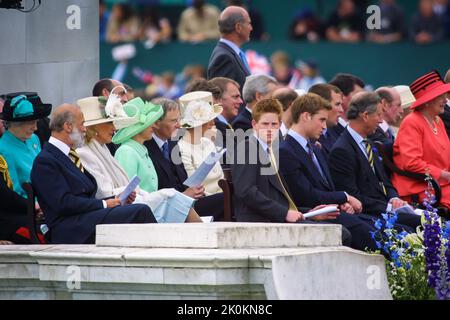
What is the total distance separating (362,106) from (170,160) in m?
1.85

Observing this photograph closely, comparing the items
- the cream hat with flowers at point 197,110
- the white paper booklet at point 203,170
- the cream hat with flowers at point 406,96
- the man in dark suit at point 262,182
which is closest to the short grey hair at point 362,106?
the cream hat with flowers at point 197,110

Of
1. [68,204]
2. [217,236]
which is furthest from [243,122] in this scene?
[217,236]

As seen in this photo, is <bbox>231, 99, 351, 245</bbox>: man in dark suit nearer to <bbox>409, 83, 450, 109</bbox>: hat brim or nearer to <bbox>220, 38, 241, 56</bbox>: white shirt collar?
<bbox>409, 83, 450, 109</bbox>: hat brim

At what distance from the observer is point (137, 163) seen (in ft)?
35.2

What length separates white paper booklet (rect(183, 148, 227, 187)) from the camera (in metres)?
10.2

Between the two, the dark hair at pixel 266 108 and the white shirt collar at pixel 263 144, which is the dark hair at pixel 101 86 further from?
the white shirt collar at pixel 263 144

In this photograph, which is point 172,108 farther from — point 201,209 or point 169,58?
point 169,58

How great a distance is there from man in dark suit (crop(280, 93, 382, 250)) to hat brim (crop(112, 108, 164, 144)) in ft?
3.51

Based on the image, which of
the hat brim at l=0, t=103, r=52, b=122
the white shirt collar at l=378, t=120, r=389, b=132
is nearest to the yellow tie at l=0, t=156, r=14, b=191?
the hat brim at l=0, t=103, r=52, b=122

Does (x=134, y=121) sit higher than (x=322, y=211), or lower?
higher

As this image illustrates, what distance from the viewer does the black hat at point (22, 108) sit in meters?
10.3

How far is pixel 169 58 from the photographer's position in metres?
22.7

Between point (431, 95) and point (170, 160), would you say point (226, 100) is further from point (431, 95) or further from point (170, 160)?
point (431, 95)
